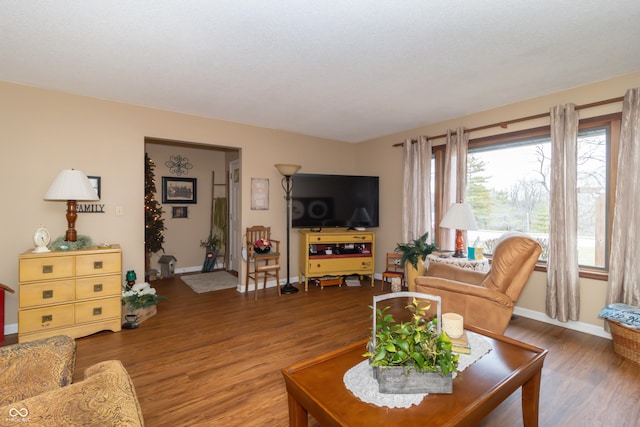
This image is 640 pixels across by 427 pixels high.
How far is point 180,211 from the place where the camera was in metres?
5.83

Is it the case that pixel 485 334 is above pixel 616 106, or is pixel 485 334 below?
below

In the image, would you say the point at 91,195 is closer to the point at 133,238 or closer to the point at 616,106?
the point at 133,238

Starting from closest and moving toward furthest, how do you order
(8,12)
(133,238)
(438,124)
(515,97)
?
(8,12)
(515,97)
(133,238)
(438,124)

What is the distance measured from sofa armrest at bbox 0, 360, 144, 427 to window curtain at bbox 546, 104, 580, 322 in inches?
151

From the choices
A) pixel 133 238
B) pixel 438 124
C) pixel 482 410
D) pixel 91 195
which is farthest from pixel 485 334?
pixel 133 238

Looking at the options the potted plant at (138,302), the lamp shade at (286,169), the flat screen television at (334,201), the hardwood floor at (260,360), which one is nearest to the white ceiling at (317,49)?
the lamp shade at (286,169)

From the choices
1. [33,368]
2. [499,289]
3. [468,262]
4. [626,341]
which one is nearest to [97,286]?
[33,368]

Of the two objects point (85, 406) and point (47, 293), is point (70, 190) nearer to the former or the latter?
point (47, 293)

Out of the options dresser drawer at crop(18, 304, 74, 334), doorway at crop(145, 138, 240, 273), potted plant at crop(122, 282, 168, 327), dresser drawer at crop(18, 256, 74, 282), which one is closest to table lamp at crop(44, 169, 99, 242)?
dresser drawer at crop(18, 256, 74, 282)

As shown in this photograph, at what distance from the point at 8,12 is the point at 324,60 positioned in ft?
6.82

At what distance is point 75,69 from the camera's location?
267cm

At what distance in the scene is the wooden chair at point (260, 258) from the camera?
4264mm

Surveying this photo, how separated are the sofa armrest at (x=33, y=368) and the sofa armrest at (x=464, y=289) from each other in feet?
8.31

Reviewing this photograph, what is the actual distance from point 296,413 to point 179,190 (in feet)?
17.1
